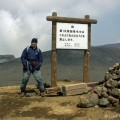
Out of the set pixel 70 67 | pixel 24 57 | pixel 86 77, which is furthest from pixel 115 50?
pixel 24 57

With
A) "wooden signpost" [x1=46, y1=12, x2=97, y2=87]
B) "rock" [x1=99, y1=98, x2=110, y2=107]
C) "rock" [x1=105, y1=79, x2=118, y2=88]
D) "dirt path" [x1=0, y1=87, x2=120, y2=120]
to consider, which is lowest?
"dirt path" [x1=0, y1=87, x2=120, y2=120]

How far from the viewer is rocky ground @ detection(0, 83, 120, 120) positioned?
9906 millimetres

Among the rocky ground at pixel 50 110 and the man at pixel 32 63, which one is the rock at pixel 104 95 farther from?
the man at pixel 32 63

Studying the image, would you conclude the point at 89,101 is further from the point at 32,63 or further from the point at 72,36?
the point at 72,36

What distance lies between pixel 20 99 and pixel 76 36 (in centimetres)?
400

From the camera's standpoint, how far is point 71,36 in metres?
14.6

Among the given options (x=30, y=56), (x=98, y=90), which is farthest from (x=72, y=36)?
(x=98, y=90)

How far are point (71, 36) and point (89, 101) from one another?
4454 millimetres

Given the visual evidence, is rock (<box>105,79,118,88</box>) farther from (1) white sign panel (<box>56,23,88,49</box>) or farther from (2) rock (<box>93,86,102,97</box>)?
Answer: (1) white sign panel (<box>56,23,88,49</box>)

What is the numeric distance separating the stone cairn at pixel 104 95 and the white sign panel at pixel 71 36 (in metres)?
3.17

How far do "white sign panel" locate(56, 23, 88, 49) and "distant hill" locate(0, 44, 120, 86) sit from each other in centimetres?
570

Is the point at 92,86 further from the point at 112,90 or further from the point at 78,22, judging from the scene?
the point at 78,22

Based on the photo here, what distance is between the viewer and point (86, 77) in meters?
14.9

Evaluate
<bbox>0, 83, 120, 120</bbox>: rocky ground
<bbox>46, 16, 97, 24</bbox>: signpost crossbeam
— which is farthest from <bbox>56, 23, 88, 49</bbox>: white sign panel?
<bbox>0, 83, 120, 120</bbox>: rocky ground
